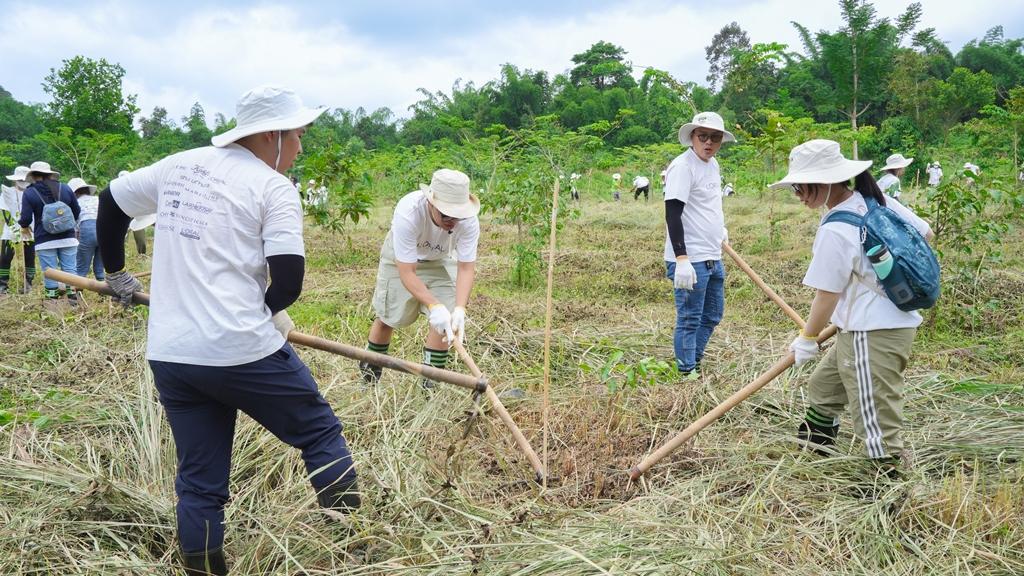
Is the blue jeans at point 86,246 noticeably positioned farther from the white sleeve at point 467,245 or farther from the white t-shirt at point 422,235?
the white sleeve at point 467,245

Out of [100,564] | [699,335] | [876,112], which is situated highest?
[876,112]

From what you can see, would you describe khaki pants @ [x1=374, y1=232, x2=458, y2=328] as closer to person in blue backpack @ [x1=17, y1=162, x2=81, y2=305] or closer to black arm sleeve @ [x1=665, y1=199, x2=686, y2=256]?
black arm sleeve @ [x1=665, y1=199, x2=686, y2=256]

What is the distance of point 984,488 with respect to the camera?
100 inches

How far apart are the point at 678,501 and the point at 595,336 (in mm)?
2209

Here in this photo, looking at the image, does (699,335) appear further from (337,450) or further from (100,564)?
(100,564)

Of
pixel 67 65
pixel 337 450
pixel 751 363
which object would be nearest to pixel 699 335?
pixel 751 363

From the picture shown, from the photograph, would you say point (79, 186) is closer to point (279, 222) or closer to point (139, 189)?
point (139, 189)

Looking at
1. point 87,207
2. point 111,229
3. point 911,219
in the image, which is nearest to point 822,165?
point 911,219

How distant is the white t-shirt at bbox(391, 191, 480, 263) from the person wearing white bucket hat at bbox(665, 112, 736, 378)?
3.54 ft

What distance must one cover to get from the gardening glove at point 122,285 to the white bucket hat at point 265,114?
71cm

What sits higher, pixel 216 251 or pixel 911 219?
pixel 911 219

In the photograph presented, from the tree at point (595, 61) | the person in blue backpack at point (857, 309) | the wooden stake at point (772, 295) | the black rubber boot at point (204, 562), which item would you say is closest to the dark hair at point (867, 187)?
the person in blue backpack at point (857, 309)

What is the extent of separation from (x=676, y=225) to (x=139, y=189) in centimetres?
266

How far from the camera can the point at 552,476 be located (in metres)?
2.76
